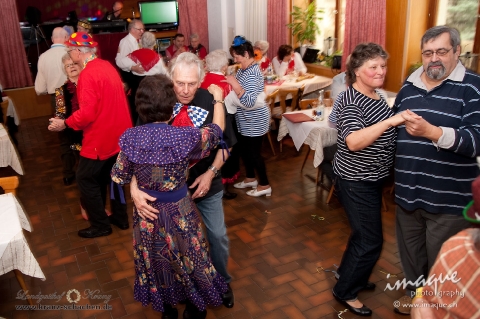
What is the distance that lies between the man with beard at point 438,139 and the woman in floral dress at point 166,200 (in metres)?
1.06

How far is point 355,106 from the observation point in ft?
7.97

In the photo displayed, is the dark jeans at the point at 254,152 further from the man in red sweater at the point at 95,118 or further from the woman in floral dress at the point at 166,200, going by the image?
the woman in floral dress at the point at 166,200

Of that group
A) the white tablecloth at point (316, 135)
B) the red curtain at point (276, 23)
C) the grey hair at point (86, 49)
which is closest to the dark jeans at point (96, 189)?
the grey hair at point (86, 49)

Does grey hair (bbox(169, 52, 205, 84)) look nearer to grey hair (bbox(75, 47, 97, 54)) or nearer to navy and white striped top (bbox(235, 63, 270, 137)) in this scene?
grey hair (bbox(75, 47, 97, 54))

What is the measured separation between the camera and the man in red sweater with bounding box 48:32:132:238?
3473mm

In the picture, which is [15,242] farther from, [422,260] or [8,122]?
[8,122]

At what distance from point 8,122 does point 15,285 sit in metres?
4.36

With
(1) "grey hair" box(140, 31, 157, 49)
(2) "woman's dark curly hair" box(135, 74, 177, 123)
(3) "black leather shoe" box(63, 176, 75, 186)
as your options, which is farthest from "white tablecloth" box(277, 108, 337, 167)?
(1) "grey hair" box(140, 31, 157, 49)

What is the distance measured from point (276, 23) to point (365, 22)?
7.95ft

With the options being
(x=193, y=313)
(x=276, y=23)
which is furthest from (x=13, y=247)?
(x=276, y=23)

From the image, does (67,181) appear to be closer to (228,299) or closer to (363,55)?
(228,299)

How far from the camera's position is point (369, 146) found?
2438 millimetres

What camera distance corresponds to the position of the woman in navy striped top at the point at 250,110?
4.22 metres

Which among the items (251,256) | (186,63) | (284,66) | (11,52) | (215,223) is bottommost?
(251,256)
